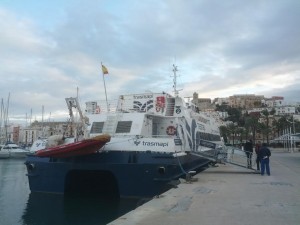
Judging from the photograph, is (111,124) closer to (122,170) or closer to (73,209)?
(122,170)

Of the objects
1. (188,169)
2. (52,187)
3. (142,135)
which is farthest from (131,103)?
(52,187)

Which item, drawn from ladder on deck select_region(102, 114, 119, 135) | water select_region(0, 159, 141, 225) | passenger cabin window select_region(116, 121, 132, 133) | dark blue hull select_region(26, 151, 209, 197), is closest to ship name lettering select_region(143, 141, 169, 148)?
dark blue hull select_region(26, 151, 209, 197)

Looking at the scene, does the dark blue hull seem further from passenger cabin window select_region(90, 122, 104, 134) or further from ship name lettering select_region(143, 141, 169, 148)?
passenger cabin window select_region(90, 122, 104, 134)

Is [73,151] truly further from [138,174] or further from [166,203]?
[166,203]

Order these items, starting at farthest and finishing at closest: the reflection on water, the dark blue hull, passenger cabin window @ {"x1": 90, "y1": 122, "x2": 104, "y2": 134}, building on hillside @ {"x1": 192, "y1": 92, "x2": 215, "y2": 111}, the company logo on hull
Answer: building on hillside @ {"x1": 192, "y1": 92, "x2": 215, "y2": 111}, passenger cabin window @ {"x1": 90, "y1": 122, "x2": 104, "y2": 134}, the company logo on hull, the dark blue hull, the reflection on water

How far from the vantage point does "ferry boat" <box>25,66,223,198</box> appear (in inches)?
571

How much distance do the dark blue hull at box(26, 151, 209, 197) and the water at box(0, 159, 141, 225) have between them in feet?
1.41

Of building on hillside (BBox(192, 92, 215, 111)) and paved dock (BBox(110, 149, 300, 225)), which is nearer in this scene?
paved dock (BBox(110, 149, 300, 225))

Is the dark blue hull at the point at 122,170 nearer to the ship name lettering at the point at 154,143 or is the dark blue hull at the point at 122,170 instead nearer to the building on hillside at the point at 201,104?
the ship name lettering at the point at 154,143

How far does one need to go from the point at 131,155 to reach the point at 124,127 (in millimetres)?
2224

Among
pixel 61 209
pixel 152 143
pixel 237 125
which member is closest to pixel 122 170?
pixel 152 143

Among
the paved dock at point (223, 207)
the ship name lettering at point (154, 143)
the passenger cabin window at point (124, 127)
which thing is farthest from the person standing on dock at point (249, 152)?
the passenger cabin window at point (124, 127)

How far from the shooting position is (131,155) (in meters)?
14.6

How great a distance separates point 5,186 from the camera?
22531mm
